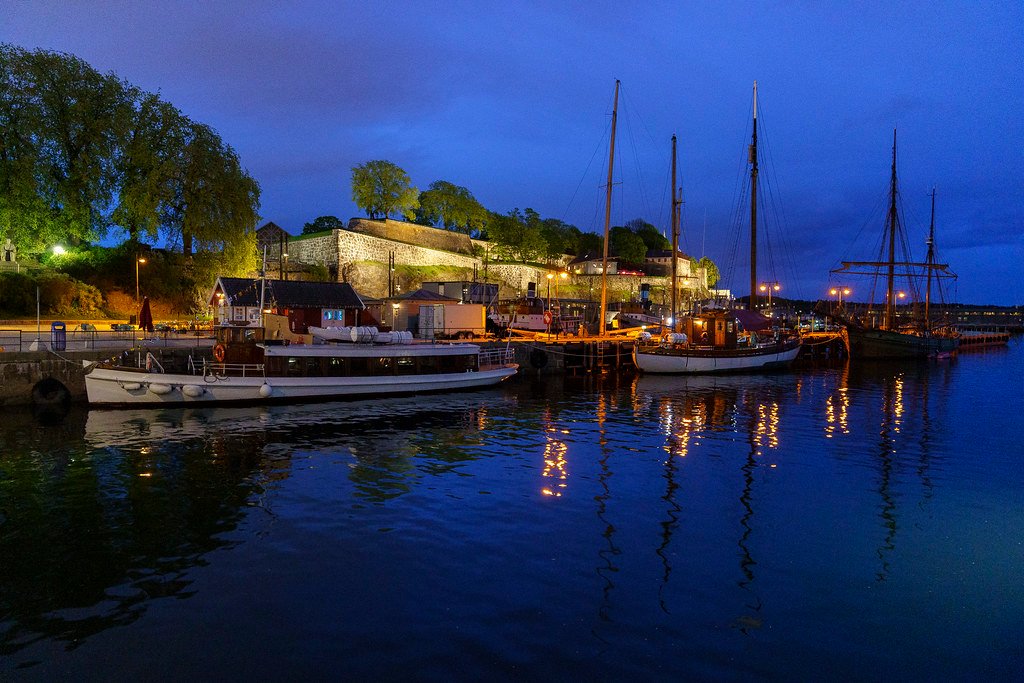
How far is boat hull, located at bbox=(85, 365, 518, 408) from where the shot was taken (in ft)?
90.8

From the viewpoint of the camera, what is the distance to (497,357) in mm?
42750

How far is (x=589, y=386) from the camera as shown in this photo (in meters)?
40.9

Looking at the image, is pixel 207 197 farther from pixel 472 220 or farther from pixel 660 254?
pixel 660 254

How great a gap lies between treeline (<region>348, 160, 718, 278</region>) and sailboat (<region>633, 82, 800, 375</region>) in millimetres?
49444

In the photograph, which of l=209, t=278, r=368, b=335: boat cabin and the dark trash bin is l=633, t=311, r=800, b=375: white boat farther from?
the dark trash bin

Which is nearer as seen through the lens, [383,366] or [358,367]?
[358,367]

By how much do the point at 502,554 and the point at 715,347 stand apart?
41.3 m

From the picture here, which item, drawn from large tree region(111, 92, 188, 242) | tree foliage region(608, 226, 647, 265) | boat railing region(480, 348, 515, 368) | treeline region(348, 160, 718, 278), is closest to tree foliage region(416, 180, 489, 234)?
treeline region(348, 160, 718, 278)

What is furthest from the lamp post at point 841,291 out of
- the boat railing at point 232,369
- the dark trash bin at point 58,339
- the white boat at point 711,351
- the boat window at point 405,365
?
the dark trash bin at point 58,339

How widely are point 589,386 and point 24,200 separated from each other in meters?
45.6

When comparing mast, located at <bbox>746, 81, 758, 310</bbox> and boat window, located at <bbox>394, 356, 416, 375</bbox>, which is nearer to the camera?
boat window, located at <bbox>394, 356, 416, 375</bbox>

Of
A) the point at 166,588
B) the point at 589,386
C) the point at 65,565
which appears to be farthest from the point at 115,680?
the point at 589,386

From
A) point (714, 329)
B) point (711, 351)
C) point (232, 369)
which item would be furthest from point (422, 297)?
point (714, 329)

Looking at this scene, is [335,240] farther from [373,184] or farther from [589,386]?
[589,386]
